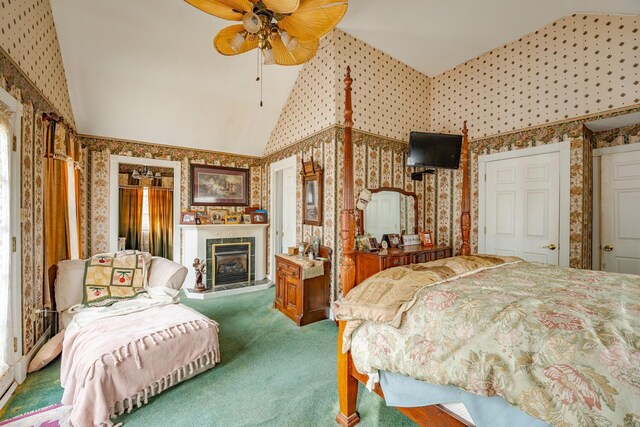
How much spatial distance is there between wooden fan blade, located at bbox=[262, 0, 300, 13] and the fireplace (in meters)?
3.88

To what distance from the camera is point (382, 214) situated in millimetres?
3855

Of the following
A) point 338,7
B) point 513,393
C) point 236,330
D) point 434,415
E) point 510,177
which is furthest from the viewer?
point 510,177

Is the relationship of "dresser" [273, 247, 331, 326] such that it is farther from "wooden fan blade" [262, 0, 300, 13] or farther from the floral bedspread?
"wooden fan blade" [262, 0, 300, 13]

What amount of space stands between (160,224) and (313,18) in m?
5.69

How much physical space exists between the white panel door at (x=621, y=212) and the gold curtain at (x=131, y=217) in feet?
24.5

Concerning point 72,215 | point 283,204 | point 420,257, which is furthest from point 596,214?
point 72,215

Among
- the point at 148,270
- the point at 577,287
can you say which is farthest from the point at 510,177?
the point at 148,270

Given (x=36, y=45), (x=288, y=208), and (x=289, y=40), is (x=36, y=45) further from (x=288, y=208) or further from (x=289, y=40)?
(x=288, y=208)

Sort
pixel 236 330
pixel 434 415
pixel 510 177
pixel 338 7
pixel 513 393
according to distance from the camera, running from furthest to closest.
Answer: pixel 510 177 < pixel 236 330 < pixel 338 7 < pixel 434 415 < pixel 513 393

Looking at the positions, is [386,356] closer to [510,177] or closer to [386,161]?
[386,161]

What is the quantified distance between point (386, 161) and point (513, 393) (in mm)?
3236

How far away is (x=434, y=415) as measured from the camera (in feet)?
4.46

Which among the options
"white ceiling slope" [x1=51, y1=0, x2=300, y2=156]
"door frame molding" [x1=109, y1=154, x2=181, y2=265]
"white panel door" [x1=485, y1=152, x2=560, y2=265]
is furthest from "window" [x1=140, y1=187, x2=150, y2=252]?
"white panel door" [x1=485, y1=152, x2=560, y2=265]

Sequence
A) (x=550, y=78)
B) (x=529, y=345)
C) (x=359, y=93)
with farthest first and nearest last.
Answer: (x=359, y=93), (x=550, y=78), (x=529, y=345)
